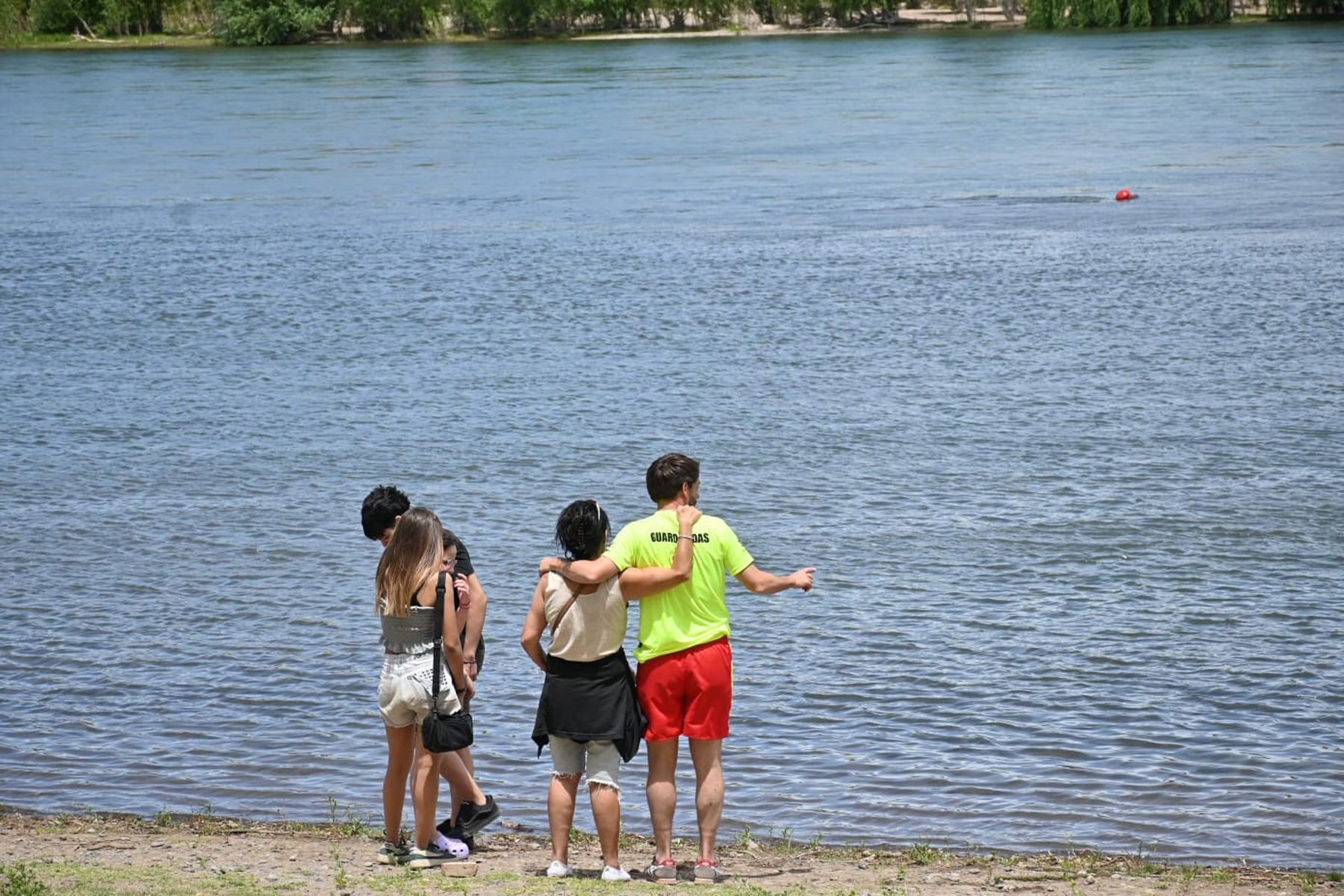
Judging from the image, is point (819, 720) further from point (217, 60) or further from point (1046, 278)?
point (217, 60)

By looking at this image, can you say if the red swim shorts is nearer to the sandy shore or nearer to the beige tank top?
the beige tank top

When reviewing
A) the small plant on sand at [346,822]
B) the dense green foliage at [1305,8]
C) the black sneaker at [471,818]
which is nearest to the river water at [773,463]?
the small plant on sand at [346,822]

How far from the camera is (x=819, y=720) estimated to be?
31.8 ft

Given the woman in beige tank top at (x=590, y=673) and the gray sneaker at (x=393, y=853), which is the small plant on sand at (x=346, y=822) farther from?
the woman in beige tank top at (x=590, y=673)

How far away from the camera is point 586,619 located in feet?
22.3

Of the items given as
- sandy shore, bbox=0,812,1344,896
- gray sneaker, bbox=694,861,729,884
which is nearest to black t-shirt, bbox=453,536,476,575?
sandy shore, bbox=0,812,1344,896

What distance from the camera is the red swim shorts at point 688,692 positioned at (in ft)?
22.8

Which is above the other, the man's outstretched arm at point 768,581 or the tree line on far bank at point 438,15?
the tree line on far bank at point 438,15

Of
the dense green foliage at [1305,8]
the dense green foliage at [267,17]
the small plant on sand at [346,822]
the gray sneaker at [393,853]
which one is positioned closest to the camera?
the gray sneaker at [393,853]

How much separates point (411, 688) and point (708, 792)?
4.06 feet

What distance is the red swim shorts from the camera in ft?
22.8

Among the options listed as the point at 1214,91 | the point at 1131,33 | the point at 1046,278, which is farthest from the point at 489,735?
the point at 1131,33

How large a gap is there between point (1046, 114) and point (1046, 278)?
97.5 ft

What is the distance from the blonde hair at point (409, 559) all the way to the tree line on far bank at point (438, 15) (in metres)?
110
